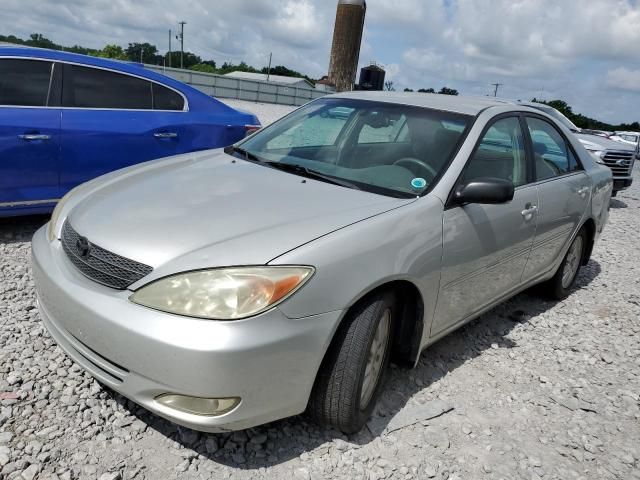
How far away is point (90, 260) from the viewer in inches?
89.5

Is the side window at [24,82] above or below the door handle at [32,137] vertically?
above

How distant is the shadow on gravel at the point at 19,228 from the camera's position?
14.8 ft

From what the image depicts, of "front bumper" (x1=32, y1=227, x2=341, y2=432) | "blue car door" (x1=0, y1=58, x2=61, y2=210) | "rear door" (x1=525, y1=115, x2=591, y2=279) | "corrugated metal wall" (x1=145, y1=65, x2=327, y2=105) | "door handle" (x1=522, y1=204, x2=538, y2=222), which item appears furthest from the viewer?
"corrugated metal wall" (x1=145, y1=65, x2=327, y2=105)

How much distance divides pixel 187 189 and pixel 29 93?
95.3 inches

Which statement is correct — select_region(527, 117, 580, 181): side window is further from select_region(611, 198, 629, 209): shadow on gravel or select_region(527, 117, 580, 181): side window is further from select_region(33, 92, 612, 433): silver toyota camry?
select_region(611, 198, 629, 209): shadow on gravel

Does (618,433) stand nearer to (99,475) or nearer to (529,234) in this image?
(529,234)

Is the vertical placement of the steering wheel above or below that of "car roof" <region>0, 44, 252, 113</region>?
below

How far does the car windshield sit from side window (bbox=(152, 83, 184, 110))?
1.69 metres

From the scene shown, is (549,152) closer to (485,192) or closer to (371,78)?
(485,192)

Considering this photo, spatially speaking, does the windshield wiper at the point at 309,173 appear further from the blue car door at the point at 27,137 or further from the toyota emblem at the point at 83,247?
the blue car door at the point at 27,137

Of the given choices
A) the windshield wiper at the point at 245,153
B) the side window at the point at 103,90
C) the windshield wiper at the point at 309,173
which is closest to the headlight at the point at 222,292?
the windshield wiper at the point at 309,173

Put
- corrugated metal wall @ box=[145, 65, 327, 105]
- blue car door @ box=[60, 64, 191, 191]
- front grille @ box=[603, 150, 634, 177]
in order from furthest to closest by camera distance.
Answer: corrugated metal wall @ box=[145, 65, 327, 105] → front grille @ box=[603, 150, 634, 177] → blue car door @ box=[60, 64, 191, 191]

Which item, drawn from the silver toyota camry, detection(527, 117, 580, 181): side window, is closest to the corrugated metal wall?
detection(527, 117, 580, 181): side window

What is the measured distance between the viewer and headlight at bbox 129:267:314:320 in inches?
78.9
